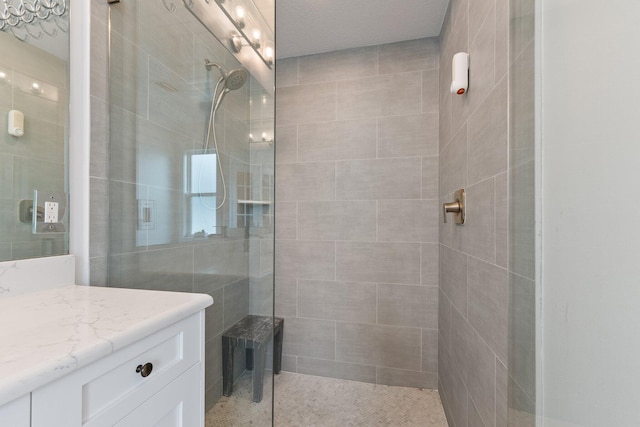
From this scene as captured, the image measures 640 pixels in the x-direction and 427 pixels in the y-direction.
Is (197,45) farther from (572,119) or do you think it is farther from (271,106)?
(572,119)

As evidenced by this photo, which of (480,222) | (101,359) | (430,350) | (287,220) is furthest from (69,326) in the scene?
(430,350)

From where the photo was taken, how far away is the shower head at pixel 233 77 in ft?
3.66

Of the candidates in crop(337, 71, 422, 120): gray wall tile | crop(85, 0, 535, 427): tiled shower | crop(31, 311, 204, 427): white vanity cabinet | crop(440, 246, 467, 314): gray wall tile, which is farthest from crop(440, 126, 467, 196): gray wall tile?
crop(31, 311, 204, 427): white vanity cabinet

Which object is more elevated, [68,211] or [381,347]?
[68,211]

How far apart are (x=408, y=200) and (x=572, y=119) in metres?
1.43

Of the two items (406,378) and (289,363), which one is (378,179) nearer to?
(406,378)

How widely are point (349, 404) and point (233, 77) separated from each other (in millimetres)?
1984

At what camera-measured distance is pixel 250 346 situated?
112 cm

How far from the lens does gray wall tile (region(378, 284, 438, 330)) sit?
194 centimetres

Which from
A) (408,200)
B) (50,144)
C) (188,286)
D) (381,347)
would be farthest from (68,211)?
(381,347)

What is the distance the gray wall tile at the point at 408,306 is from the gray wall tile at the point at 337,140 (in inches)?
39.4

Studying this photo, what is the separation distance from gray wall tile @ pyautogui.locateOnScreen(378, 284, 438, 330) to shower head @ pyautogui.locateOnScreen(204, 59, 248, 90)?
1584 millimetres

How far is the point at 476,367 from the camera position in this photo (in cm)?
114

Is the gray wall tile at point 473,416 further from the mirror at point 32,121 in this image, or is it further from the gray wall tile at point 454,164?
the mirror at point 32,121
